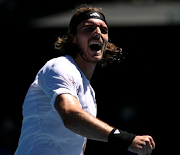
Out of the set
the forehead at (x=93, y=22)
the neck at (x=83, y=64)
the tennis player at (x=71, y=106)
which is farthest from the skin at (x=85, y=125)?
the forehead at (x=93, y=22)

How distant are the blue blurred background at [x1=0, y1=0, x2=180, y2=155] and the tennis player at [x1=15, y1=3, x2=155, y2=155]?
3193mm

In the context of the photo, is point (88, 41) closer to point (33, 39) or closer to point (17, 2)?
point (33, 39)

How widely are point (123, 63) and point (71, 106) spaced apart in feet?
16.0

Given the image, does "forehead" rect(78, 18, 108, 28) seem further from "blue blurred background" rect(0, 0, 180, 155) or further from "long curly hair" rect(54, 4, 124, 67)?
"blue blurred background" rect(0, 0, 180, 155)

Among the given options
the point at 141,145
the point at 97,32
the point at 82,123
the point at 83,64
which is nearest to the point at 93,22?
the point at 97,32

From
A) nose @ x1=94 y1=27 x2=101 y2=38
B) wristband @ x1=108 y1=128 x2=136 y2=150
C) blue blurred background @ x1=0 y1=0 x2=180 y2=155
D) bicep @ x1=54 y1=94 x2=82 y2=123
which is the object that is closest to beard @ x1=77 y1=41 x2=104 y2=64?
nose @ x1=94 y1=27 x2=101 y2=38

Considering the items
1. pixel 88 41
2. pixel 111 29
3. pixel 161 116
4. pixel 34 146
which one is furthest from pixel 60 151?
pixel 161 116

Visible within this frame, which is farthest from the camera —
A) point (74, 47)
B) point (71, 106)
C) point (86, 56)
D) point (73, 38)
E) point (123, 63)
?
point (123, 63)

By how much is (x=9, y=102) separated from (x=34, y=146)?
596 cm

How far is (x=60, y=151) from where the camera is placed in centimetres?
238

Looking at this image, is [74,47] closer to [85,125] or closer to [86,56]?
[86,56]

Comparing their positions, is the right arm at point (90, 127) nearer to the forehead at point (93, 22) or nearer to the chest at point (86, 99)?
the chest at point (86, 99)

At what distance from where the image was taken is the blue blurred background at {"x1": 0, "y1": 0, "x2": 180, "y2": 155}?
625 cm

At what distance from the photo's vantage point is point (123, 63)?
679cm
